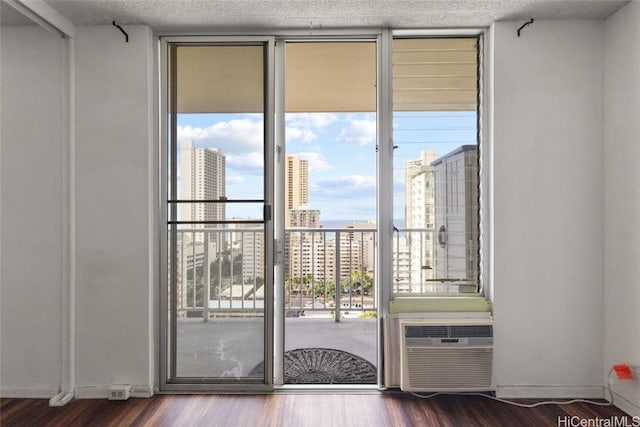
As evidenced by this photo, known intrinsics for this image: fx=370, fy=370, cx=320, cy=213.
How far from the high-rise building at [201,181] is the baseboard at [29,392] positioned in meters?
1.29

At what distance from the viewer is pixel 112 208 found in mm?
2352

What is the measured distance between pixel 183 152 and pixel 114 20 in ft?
2.88

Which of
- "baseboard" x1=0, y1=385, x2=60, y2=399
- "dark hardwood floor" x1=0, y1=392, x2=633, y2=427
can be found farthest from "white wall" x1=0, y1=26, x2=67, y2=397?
"dark hardwood floor" x1=0, y1=392, x2=633, y2=427

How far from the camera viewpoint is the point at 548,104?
7.58 feet

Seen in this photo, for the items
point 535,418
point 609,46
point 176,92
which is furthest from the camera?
point 176,92

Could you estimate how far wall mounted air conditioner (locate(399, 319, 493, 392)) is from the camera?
2.28 m

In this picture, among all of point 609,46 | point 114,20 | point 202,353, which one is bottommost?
point 202,353

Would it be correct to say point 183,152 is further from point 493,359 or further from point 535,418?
point 535,418

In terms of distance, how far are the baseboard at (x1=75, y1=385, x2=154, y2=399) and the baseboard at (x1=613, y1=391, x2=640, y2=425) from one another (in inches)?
111

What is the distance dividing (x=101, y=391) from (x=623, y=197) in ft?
11.0

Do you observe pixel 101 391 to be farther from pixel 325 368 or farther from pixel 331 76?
pixel 331 76

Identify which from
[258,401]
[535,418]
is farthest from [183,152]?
[535,418]

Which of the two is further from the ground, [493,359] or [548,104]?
[548,104]

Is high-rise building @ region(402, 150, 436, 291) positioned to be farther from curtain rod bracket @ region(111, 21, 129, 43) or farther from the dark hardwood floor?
curtain rod bracket @ region(111, 21, 129, 43)
